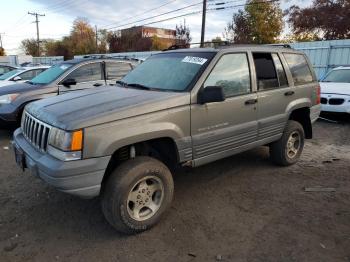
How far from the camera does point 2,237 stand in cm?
322

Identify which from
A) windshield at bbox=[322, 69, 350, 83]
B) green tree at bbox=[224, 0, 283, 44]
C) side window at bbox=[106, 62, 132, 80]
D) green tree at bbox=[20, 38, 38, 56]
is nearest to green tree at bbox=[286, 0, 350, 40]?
green tree at bbox=[224, 0, 283, 44]

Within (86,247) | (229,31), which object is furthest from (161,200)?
(229,31)

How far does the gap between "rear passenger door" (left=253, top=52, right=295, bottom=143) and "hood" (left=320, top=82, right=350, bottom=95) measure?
450 centimetres

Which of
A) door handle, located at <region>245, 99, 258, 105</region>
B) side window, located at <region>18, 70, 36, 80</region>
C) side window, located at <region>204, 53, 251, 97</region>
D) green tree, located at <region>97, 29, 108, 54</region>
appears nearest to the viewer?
side window, located at <region>204, 53, 251, 97</region>

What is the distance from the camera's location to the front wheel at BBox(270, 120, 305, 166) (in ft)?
16.3

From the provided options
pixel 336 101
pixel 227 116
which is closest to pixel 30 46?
pixel 336 101

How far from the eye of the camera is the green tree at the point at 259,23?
123 ft

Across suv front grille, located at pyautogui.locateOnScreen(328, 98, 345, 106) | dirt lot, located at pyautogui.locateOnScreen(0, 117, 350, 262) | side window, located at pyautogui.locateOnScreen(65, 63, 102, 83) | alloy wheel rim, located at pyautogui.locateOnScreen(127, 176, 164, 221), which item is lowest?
dirt lot, located at pyautogui.locateOnScreen(0, 117, 350, 262)

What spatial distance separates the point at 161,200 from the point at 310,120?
10.5ft

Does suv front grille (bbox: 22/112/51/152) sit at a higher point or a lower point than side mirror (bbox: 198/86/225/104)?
lower

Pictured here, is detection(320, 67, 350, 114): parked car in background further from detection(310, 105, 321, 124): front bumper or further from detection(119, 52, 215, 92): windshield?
detection(119, 52, 215, 92): windshield

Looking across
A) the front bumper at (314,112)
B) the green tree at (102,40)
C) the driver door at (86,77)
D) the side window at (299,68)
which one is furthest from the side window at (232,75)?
the green tree at (102,40)

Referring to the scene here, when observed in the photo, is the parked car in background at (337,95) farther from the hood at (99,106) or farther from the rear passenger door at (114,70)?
the hood at (99,106)

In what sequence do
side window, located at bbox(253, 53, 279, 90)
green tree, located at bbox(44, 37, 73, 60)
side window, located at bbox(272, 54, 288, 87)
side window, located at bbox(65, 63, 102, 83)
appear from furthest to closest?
green tree, located at bbox(44, 37, 73, 60) → side window, located at bbox(65, 63, 102, 83) → side window, located at bbox(272, 54, 288, 87) → side window, located at bbox(253, 53, 279, 90)
